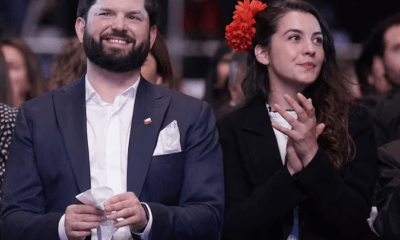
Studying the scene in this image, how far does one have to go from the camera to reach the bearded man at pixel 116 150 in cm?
270

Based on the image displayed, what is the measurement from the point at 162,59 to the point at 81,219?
1730 mm

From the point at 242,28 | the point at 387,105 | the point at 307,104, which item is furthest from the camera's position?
the point at 387,105

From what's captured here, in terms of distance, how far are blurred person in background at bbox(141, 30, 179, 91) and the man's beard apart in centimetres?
101

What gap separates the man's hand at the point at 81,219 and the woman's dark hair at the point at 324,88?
3.99ft

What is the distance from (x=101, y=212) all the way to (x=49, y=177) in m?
0.37

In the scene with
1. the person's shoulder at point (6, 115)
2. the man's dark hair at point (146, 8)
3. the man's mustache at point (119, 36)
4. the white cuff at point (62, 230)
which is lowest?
the white cuff at point (62, 230)

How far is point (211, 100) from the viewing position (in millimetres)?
5125

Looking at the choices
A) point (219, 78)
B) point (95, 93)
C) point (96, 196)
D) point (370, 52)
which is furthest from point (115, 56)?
point (370, 52)

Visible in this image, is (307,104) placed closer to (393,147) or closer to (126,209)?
(393,147)

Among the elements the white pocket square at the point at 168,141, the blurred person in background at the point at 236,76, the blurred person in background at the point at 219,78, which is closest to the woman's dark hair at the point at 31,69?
the blurred person in background at the point at 219,78

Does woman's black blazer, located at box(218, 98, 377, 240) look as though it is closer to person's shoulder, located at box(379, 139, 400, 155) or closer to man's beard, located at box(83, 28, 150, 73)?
person's shoulder, located at box(379, 139, 400, 155)

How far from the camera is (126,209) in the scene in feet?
8.13

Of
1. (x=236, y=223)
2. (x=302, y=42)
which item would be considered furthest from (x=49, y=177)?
(x=302, y=42)

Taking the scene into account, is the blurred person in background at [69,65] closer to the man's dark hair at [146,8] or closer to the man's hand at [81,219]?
the man's dark hair at [146,8]
